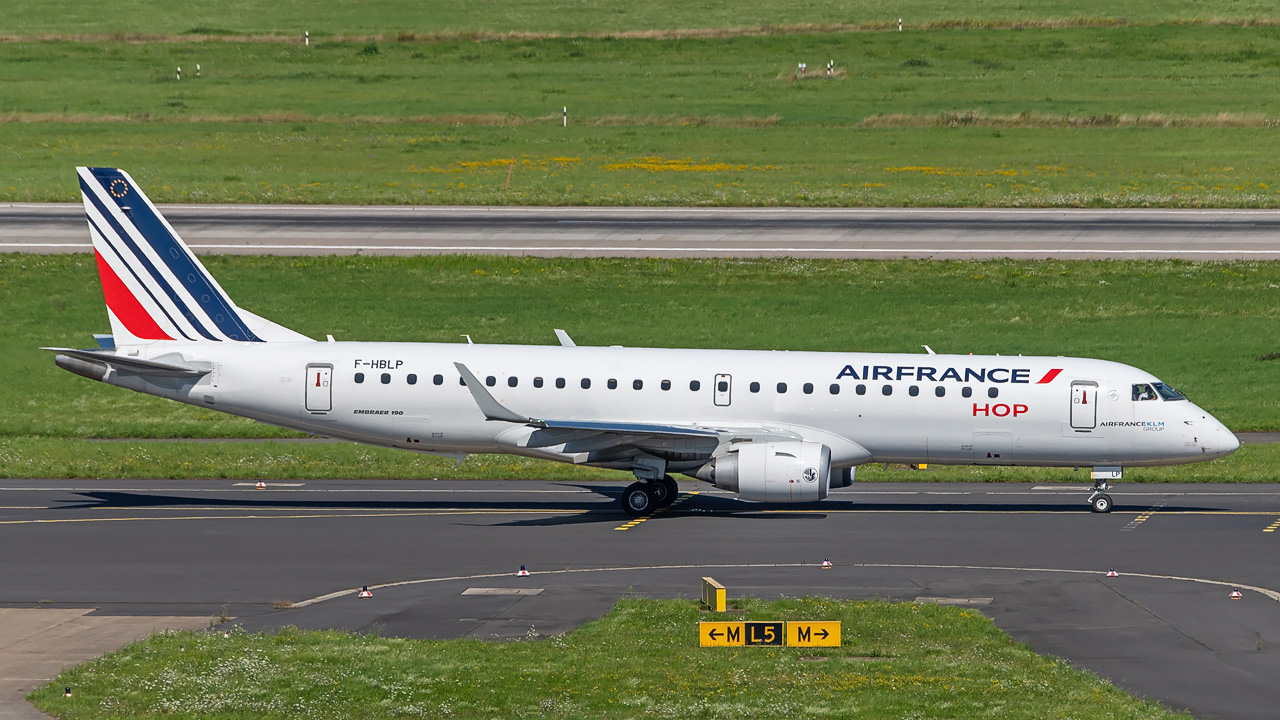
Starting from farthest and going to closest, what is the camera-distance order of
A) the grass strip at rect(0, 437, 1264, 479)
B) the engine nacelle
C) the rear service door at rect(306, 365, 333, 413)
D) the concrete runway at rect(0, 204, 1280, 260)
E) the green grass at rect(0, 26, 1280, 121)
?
the green grass at rect(0, 26, 1280, 121) < the concrete runway at rect(0, 204, 1280, 260) < the grass strip at rect(0, 437, 1264, 479) < the rear service door at rect(306, 365, 333, 413) < the engine nacelle

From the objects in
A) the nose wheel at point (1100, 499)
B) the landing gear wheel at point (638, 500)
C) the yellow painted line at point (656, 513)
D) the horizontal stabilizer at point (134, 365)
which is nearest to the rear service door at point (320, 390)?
the horizontal stabilizer at point (134, 365)

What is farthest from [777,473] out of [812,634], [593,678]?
[593,678]

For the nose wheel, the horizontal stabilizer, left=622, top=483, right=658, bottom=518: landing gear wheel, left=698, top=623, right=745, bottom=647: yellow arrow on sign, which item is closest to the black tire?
the nose wheel

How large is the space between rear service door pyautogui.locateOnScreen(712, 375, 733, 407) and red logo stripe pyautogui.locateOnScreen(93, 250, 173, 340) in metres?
14.0

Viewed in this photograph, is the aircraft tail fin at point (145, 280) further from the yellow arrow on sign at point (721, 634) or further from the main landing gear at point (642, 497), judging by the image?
the yellow arrow on sign at point (721, 634)

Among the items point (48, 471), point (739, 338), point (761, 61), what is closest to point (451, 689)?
point (48, 471)

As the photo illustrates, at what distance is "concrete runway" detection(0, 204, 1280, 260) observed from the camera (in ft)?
216

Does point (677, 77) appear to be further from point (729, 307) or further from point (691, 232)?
point (729, 307)

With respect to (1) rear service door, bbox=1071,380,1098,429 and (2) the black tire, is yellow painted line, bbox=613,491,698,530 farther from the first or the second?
(2) the black tire

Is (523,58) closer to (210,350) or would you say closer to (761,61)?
(761,61)

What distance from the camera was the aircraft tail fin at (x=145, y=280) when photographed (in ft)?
127

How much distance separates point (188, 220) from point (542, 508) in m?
41.2

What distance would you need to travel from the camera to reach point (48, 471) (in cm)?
4197

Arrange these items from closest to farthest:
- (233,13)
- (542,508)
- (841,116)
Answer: (542,508) < (841,116) < (233,13)
